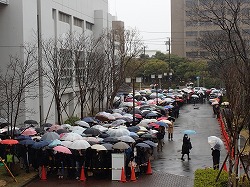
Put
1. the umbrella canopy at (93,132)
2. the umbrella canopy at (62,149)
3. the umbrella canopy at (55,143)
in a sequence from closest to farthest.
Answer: the umbrella canopy at (62,149), the umbrella canopy at (55,143), the umbrella canopy at (93,132)

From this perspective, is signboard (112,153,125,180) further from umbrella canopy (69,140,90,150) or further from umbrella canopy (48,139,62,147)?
umbrella canopy (48,139,62,147)

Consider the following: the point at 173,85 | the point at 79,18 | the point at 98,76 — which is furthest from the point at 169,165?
the point at 173,85

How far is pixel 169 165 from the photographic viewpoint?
64.6 ft

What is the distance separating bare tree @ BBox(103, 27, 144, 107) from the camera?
3904 cm

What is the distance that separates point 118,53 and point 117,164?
30.6m

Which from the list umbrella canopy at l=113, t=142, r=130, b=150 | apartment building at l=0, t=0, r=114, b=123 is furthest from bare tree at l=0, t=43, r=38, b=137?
umbrella canopy at l=113, t=142, r=130, b=150

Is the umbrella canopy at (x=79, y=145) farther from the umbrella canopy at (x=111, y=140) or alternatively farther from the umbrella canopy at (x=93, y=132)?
the umbrella canopy at (x=93, y=132)

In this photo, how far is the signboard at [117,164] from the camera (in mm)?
16745

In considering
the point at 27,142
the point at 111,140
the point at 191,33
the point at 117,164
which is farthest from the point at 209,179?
the point at 191,33

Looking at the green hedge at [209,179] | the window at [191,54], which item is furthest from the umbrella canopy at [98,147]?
the window at [191,54]

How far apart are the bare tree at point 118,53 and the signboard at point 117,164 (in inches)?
820

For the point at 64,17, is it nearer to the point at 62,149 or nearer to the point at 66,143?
the point at 66,143

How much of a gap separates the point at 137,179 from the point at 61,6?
23778 millimetres

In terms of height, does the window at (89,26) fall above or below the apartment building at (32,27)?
above
